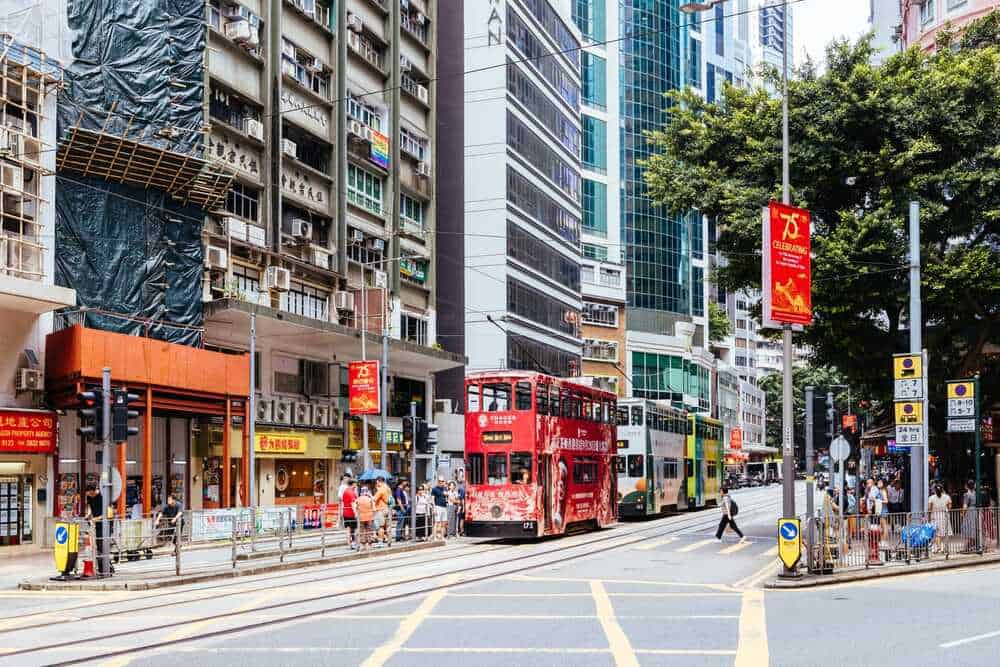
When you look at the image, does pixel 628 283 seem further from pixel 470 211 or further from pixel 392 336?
pixel 392 336

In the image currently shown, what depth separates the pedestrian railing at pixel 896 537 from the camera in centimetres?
2178

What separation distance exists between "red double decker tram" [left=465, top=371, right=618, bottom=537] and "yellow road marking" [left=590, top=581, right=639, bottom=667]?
11.1 m

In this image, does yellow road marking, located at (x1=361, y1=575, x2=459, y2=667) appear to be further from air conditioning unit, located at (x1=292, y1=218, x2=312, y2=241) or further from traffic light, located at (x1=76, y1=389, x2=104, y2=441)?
air conditioning unit, located at (x1=292, y1=218, x2=312, y2=241)

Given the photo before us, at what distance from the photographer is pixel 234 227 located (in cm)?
3997

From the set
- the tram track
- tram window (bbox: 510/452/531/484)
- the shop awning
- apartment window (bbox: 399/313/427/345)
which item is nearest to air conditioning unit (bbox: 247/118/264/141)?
the shop awning

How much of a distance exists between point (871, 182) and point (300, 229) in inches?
798

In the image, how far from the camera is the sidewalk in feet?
71.3

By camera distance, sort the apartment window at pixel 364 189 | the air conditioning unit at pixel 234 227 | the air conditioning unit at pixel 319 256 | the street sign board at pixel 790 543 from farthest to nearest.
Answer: the apartment window at pixel 364 189 → the air conditioning unit at pixel 319 256 → the air conditioning unit at pixel 234 227 → the street sign board at pixel 790 543

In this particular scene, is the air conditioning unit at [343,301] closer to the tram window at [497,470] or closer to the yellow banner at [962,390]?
the tram window at [497,470]

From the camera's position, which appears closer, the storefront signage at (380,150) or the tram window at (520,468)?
the tram window at (520,468)

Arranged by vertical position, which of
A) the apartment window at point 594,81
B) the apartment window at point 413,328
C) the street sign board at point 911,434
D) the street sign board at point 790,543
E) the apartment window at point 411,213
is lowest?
the street sign board at point 790,543

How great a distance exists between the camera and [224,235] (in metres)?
39.5

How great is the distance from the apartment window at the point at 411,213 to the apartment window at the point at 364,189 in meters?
1.46

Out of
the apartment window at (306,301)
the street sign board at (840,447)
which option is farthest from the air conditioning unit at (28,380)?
the street sign board at (840,447)
